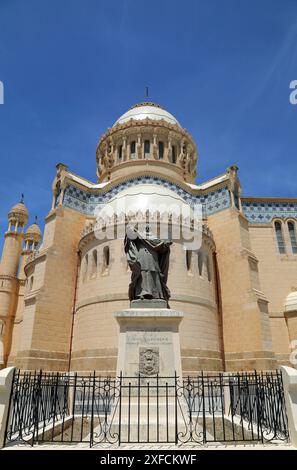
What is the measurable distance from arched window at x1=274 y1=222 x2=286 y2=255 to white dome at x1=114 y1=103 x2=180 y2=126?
14575 mm

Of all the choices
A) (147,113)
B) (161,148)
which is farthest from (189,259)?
(147,113)

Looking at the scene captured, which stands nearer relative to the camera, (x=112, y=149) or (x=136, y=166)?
(x=136, y=166)

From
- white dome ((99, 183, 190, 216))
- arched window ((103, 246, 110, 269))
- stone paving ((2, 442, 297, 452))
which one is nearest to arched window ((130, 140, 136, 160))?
white dome ((99, 183, 190, 216))

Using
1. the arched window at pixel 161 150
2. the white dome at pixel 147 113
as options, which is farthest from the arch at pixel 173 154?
the white dome at pixel 147 113

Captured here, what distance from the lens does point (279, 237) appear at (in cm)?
2645

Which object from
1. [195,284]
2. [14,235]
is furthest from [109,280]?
[14,235]

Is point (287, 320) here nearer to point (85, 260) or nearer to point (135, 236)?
point (85, 260)

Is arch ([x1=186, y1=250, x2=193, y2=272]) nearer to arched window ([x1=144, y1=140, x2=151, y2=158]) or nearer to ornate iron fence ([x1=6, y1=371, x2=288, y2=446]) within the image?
ornate iron fence ([x1=6, y1=371, x2=288, y2=446])

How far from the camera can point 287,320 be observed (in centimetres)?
2327

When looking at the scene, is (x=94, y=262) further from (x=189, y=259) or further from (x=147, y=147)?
(x=147, y=147)

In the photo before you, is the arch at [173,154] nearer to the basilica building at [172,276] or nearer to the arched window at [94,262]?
the basilica building at [172,276]

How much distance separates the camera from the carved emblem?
7.72 m
